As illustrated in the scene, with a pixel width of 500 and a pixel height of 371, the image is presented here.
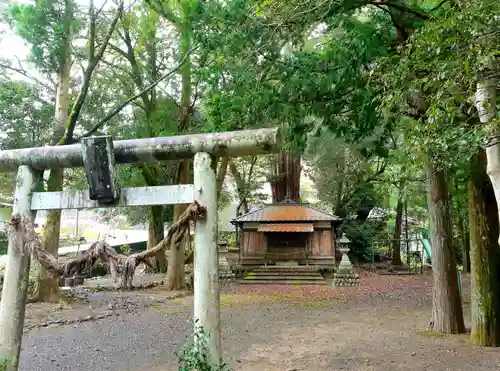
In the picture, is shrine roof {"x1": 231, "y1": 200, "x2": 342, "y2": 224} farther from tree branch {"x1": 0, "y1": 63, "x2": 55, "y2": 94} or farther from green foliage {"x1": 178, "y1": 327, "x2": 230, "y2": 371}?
green foliage {"x1": 178, "y1": 327, "x2": 230, "y2": 371}

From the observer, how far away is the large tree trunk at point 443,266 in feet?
25.7

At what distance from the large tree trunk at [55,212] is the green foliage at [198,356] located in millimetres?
7633

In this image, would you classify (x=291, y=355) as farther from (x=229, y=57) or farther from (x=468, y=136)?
(x=229, y=57)

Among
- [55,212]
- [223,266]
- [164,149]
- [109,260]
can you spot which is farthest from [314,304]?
[164,149]

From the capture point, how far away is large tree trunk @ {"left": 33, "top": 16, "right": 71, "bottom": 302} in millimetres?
10778

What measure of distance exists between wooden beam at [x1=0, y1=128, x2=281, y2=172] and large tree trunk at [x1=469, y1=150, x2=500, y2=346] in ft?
13.9

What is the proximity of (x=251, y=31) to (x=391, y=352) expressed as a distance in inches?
227

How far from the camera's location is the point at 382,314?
35.1ft

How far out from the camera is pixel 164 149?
4.86 m

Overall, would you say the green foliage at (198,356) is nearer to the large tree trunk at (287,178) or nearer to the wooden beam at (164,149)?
the wooden beam at (164,149)

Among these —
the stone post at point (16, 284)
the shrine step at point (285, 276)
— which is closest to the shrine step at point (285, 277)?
the shrine step at point (285, 276)

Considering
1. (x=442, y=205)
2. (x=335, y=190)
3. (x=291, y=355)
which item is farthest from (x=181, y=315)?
(x=335, y=190)

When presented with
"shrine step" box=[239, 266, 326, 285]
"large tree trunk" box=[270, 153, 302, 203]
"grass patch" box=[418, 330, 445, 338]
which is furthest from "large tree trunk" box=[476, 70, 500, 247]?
"large tree trunk" box=[270, 153, 302, 203]

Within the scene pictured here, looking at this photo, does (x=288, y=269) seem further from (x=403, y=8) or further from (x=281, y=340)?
(x=403, y=8)
